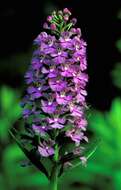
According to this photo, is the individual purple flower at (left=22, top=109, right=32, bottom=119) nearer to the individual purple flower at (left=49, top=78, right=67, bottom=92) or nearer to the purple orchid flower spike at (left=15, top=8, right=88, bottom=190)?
the purple orchid flower spike at (left=15, top=8, right=88, bottom=190)

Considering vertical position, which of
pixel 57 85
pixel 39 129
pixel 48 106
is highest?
pixel 57 85

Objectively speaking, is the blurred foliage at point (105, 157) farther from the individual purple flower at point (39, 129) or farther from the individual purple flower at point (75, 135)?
the individual purple flower at point (39, 129)

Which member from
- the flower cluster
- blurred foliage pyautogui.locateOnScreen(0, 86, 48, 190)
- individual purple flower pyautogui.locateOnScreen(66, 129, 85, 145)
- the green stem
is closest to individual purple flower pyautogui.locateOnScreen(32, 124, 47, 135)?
the flower cluster

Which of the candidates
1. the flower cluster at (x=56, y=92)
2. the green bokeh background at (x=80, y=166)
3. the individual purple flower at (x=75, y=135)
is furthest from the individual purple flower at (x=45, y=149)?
the green bokeh background at (x=80, y=166)

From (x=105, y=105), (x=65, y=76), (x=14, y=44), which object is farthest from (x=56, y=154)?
(x=14, y=44)

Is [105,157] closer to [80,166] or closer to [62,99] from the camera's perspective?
[80,166]

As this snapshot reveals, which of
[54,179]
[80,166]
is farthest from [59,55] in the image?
[80,166]

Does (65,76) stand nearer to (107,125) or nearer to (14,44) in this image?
(107,125)
